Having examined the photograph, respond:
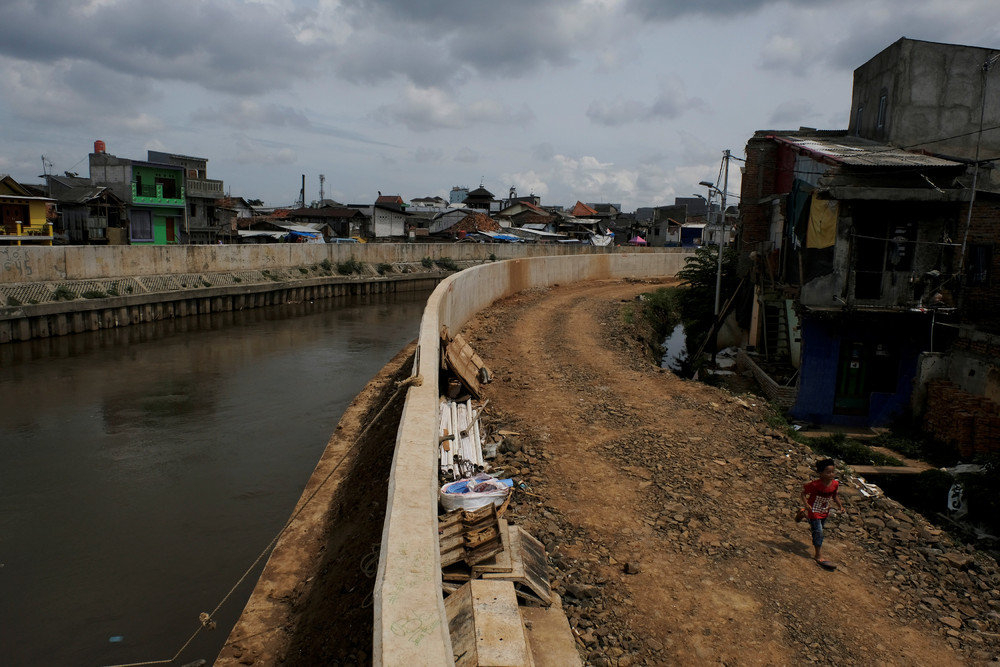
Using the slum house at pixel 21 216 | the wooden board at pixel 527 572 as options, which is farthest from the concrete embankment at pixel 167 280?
the wooden board at pixel 527 572

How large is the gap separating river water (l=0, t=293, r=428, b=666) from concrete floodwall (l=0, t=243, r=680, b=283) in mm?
2535

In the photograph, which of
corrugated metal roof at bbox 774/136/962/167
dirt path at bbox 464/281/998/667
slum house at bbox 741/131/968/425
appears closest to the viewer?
dirt path at bbox 464/281/998/667

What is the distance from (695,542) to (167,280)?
27.7 meters

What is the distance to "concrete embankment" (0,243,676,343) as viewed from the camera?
24125 mm

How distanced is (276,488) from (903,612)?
9.60 meters

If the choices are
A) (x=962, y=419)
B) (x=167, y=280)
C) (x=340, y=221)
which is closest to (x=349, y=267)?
(x=167, y=280)

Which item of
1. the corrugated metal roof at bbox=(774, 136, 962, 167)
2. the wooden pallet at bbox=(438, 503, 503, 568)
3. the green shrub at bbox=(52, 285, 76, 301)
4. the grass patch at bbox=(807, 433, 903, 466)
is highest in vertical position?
the corrugated metal roof at bbox=(774, 136, 962, 167)

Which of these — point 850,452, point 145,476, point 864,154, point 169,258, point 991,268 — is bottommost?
point 145,476

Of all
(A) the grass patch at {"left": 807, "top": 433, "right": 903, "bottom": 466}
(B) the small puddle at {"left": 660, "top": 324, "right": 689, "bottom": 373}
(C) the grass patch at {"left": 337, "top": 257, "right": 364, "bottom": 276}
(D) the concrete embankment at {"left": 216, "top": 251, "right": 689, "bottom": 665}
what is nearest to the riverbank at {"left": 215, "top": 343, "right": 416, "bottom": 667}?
(D) the concrete embankment at {"left": 216, "top": 251, "right": 689, "bottom": 665}

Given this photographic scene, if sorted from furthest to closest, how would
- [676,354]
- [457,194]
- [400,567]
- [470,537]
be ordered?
Result: [457,194] < [676,354] < [470,537] < [400,567]

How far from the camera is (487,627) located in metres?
5.30

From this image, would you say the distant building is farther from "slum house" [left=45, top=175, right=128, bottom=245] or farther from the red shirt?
the red shirt

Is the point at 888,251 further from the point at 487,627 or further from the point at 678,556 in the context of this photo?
the point at 487,627

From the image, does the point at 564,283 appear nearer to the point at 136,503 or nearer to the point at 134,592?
the point at 136,503
